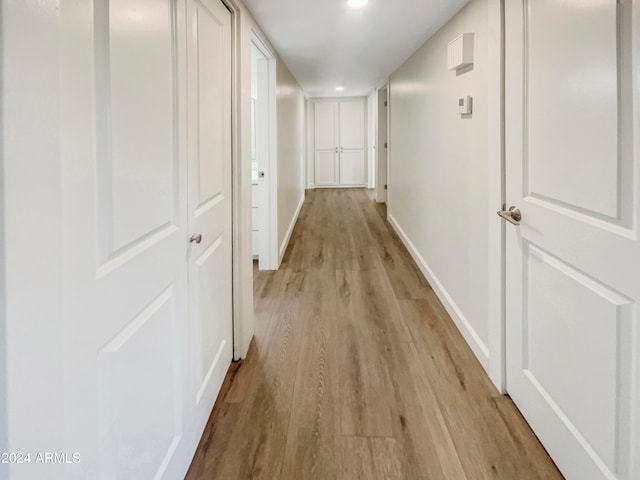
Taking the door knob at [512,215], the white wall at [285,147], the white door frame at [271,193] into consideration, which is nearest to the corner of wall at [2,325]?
the door knob at [512,215]

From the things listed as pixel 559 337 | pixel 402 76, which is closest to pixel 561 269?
pixel 559 337

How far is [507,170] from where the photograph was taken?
1999 millimetres

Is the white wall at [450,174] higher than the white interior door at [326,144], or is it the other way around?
the white interior door at [326,144]

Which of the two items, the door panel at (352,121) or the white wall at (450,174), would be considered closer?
the white wall at (450,174)

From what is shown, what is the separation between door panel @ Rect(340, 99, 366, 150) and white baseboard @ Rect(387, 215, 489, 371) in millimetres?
6221

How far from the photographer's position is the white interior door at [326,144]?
414 inches

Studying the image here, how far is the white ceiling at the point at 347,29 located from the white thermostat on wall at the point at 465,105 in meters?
0.57

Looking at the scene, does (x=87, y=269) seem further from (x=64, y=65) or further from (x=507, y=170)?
(x=507, y=170)

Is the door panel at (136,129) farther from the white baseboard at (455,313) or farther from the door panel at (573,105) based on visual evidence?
the white baseboard at (455,313)

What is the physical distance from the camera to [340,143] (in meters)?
10.7

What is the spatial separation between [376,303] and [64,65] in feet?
9.31

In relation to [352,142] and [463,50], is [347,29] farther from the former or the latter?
[352,142]

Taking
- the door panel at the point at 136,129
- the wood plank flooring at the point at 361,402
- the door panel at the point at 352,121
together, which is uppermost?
the door panel at the point at 352,121

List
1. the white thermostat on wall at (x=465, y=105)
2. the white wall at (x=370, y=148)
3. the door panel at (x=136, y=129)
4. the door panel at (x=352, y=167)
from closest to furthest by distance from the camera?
the door panel at (x=136, y=129)
the white thermostat on wall at (x=465, y=105)
the white wall at (x=370, y=148)
the door panel at (x=352, y=167)
